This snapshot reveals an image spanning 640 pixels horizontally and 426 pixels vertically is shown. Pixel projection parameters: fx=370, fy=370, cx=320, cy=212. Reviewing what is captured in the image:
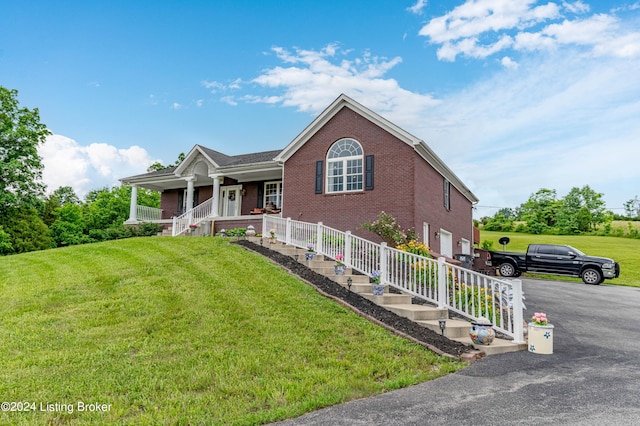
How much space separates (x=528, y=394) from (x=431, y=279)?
139 inches

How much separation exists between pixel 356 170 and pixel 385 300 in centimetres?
715

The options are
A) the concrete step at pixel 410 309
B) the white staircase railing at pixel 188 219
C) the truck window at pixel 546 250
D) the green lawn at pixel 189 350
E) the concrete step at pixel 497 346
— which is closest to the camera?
the green lawn at pixel 189 350

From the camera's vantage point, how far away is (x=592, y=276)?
1602 cm

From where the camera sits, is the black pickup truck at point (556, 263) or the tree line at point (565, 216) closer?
the black pickup truck at point (556, 263)

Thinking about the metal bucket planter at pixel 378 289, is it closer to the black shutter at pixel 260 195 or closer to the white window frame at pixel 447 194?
the white window frame at pixel 447 194

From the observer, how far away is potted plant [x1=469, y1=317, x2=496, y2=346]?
19.0ft

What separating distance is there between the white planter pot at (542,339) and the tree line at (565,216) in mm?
43148

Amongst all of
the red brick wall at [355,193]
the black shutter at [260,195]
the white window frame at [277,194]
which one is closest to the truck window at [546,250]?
the red brick wall at [355,193]

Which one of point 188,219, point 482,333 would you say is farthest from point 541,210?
point 482,333

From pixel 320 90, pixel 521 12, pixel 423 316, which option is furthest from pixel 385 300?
pixel 320 90

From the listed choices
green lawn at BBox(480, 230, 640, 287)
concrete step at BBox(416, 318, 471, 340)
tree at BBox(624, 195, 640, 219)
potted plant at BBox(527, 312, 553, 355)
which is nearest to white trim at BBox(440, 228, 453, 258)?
green lawn at BBox(480, 230, 640, 287)

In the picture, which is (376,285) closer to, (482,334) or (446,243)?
(482,334)

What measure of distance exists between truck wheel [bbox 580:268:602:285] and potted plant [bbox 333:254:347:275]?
518 inches

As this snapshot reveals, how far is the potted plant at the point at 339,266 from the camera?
344 inches
